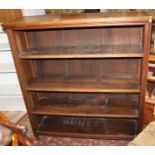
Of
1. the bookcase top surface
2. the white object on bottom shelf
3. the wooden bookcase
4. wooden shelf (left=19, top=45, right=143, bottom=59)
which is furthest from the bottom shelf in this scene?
the bookcase top surface

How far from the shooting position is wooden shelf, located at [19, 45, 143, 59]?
4.90 feet

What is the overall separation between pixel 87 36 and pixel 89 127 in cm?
95

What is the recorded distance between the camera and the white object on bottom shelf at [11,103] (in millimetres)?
2518

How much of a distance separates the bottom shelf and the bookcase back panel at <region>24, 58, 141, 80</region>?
54cm

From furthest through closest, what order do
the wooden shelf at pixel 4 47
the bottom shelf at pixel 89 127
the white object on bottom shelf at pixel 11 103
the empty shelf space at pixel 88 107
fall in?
the white object on bottom shelf at pixel 11 103, the wooden shelf at pixel 4 47, the bottom shelf at pixel 89 127, the empty shelf space at pixel 88 107

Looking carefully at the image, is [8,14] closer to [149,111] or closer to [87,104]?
[87,104]

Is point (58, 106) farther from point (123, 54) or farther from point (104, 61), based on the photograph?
point (123, 54)

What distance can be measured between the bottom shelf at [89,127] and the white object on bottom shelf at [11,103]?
1.66 feet

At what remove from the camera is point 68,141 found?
2033 mm

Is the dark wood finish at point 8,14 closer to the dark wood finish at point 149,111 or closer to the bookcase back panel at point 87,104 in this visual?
the bookcase back panel at point 87,104

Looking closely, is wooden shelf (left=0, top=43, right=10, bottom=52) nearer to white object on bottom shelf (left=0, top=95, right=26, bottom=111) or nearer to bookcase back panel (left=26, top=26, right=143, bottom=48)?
bookcase back panel (left=26, top=26, right=143, bottom=48)

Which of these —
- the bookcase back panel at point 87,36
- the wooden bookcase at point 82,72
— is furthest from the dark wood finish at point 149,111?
the bookcase back panel at point 87,36
